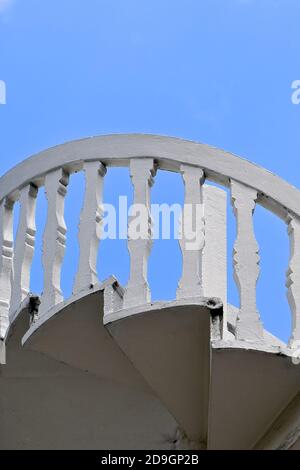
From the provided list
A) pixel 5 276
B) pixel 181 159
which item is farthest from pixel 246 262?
pixel 5 276

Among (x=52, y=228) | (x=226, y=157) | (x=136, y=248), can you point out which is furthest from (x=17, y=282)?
(x=226, y=157)

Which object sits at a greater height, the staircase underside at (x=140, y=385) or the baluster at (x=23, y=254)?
the baluster at (x=23, y=254)

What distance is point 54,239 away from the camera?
596 centimetres

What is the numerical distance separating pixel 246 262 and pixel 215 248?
1639mm

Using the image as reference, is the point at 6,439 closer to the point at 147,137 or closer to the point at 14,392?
the point at 14,392

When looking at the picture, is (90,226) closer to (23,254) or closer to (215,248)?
(23,254)

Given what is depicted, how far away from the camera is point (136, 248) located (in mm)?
5727

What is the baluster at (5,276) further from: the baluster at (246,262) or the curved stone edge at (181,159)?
the baluster at (246,262)

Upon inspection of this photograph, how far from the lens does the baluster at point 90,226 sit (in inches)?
227

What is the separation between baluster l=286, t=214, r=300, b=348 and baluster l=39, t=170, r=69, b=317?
1.14 meters

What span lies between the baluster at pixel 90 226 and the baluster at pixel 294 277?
0.95 m

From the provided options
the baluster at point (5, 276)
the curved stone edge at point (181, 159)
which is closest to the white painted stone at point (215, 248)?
the curved stone edge at point (181, 159)

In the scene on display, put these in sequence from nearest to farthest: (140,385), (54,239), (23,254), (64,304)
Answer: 1. (64,304)
2. (54,239)
3. (23,254)
4. (140,385)

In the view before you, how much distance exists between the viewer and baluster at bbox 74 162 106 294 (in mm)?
5766
